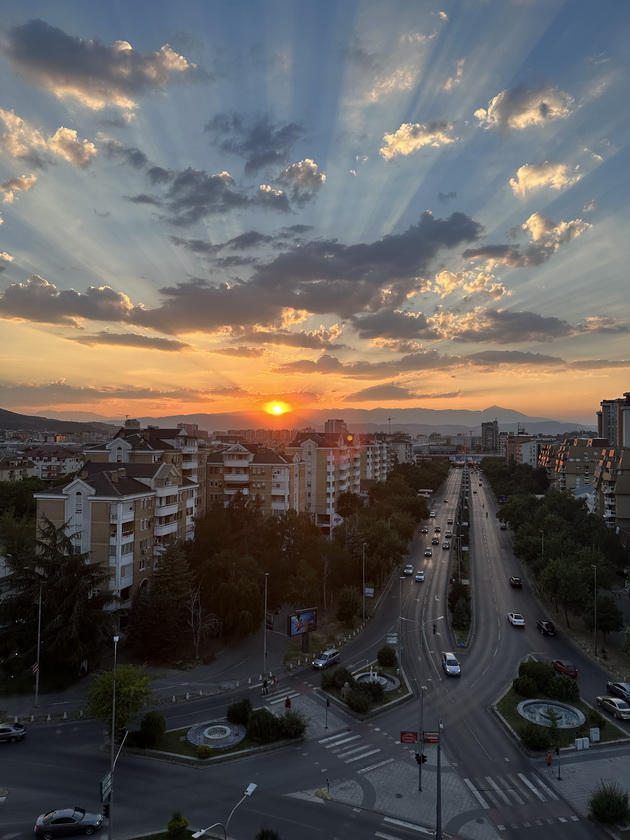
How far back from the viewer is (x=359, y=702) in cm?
3697

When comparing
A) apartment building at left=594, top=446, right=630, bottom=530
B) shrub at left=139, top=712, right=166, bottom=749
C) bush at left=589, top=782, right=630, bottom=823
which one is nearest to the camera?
bush at left=589, top=782, right=630, bottom=823

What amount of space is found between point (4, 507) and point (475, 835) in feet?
291

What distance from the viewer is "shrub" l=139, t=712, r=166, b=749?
106 ft

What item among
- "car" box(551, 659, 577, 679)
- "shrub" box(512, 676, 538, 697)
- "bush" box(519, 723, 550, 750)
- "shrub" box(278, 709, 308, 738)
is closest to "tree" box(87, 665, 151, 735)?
"shrub" box(278, 709, 308, 738)

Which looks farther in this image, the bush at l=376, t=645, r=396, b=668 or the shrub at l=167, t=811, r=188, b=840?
the bush at l=376, t=645, r=396, b=668

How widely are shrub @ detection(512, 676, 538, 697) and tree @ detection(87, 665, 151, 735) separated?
2544cm

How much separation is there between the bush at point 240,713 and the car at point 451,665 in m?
16.5

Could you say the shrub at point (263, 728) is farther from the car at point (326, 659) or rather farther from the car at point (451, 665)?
the car at point (451, 665)

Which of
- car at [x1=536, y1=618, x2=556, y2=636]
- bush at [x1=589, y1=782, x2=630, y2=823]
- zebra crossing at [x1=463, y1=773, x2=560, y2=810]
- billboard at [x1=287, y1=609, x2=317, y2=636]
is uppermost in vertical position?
billboard at [x1=287, y1=609, x2=317, y2=636]

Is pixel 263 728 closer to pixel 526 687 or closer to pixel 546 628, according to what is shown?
pixel 526 687

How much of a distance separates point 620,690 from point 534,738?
11.7 meters

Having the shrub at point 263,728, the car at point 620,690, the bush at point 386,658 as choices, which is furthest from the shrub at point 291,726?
the car at point 620,690

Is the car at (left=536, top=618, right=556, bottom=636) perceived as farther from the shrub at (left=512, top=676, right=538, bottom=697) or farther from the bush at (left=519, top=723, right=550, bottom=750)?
the bush at (left=519, top=723, right=550, bottom=750)

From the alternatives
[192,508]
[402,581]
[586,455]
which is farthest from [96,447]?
[586,455]
